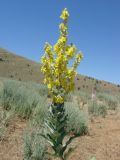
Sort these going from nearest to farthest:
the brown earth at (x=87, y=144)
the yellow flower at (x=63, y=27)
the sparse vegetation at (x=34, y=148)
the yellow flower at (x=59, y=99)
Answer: the yellow flower at (x=59, y=99)
the yellow flower at (x=63, y=27)
the sparse vegetation at (x=34, y=148)
the brown earth at (x=87, y=144)

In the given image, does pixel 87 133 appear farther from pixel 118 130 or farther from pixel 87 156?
pixel 87 156

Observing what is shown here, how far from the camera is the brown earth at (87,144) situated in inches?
314

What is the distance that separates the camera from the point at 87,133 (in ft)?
35.5

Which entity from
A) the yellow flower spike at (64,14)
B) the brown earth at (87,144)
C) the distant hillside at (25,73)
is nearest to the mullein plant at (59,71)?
the yellow flower spike at (64,14)

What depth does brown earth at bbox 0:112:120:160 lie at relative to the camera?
7988 millimetres

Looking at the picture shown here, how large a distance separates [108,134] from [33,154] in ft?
13.5

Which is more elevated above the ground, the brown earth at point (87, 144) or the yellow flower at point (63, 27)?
the yellow flower at point (63, 27)

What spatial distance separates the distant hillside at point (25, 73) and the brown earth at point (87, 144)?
43191 mm

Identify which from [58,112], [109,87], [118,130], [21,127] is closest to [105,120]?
[118,130]

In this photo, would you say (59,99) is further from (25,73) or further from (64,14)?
(25,73)

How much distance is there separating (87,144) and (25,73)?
50.8 meters

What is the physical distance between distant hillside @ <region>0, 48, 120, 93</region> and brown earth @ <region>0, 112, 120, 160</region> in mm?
43191

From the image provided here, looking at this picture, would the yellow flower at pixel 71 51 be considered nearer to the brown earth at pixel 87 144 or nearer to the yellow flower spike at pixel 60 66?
the yellow flower spike at pixel 60 66

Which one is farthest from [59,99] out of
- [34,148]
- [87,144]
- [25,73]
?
[25,73]
